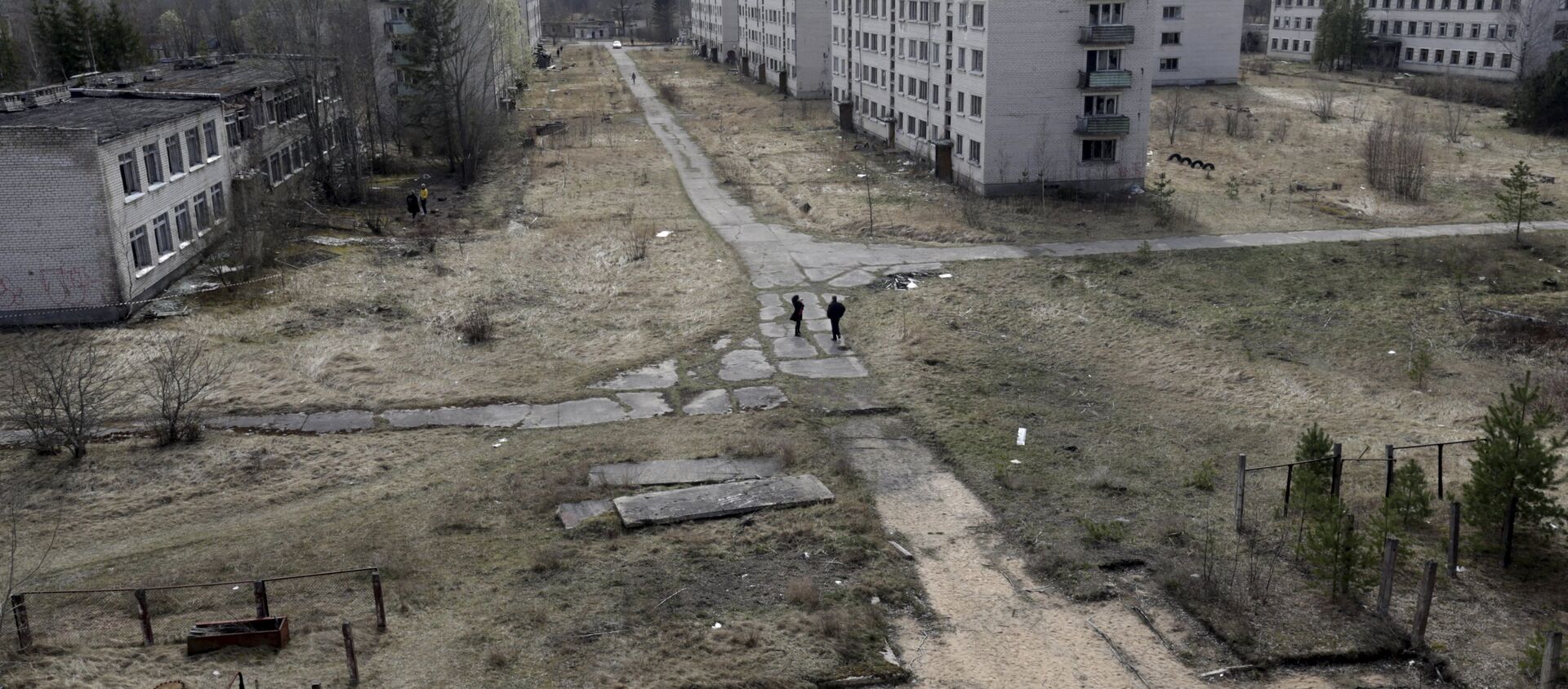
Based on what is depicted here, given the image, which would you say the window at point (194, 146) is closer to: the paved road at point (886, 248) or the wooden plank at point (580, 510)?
the paved road at point (886, 248)

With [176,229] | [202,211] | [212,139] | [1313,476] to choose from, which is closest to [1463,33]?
[1313,476]

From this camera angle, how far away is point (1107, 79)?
40469 mm

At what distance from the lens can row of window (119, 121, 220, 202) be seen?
28.4 m

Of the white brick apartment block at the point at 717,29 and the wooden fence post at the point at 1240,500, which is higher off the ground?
the white brick apartment block at the point at 717,29

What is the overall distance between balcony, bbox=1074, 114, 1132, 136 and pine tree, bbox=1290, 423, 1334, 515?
24.6 m

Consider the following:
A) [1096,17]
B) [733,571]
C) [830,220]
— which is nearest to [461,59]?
[830,220]

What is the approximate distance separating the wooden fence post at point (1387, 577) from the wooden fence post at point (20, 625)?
51.4 ft

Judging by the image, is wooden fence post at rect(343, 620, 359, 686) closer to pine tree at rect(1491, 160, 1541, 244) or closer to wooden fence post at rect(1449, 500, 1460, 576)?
wooden fence post at rect(1449, 500, 1460, 576)

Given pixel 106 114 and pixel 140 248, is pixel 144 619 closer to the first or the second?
pixel 140 248

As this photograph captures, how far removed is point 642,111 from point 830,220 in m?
36.7

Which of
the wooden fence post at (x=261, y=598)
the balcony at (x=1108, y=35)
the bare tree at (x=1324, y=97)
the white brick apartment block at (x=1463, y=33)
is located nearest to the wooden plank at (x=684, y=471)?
the wooden fence post at (x=261, y=598)

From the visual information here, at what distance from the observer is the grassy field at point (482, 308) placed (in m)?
23.6

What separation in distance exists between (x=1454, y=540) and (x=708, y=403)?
507 inches

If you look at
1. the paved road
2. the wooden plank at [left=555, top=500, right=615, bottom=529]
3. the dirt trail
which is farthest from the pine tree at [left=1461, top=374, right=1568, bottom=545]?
the paved road
